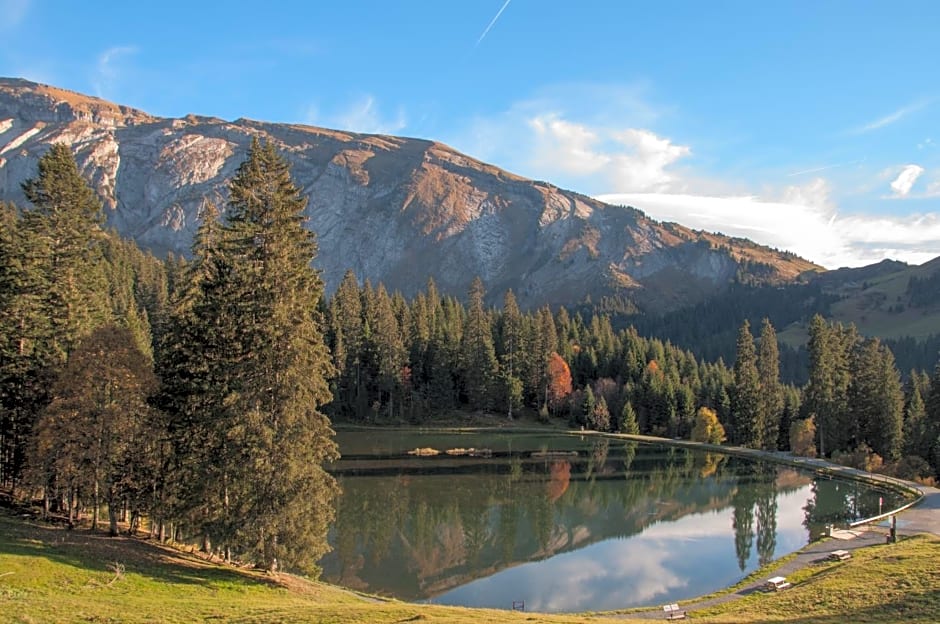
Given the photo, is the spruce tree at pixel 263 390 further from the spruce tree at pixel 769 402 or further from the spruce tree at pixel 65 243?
the spruce tree at pixel 769 402

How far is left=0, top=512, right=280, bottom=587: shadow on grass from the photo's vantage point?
2481 centimetres

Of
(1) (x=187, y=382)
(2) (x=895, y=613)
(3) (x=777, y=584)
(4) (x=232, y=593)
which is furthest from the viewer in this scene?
(1) (x=187, y=382)

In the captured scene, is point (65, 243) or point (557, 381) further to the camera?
point (557, 381)

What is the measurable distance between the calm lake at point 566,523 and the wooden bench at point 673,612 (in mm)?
2967

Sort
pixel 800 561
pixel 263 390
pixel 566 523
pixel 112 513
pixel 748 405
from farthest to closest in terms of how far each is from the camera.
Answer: pixel 748 405
pixel 566 523
pixel 800 561
pixel 112 513
pixel 263 390

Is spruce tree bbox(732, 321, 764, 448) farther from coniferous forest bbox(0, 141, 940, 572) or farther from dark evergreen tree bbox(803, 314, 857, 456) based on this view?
coniferous forest bbox(0, 141, 940, 572)

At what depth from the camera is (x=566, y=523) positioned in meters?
49.2

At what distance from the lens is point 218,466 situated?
2850 centimetres

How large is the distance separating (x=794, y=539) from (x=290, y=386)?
34.5m

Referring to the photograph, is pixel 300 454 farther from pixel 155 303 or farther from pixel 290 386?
pixel 155 303

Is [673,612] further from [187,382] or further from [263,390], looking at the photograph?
[187,382]

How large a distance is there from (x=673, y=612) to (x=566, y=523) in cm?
2164

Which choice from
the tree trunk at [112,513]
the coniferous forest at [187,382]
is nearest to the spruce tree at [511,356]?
the coniferous forest at [187,382]

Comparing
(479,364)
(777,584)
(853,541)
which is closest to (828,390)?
(853,541)
